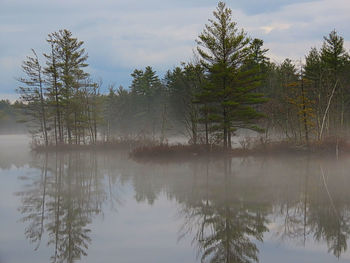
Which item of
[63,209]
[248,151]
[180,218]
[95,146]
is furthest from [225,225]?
[95,146]

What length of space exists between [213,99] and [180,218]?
1695cm

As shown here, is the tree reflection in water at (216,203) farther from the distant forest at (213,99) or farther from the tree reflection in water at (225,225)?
the distant forest at (213,99)

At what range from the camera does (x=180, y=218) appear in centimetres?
854

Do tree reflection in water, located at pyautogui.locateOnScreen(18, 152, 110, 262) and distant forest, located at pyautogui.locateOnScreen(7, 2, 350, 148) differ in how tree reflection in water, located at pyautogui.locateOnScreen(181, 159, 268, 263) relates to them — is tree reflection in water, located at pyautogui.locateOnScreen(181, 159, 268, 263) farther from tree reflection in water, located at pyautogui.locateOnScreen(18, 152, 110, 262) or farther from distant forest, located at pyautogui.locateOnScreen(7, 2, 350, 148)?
distant forest, located at pyautogui.locateOnScreen(7, 2, 350, 148)

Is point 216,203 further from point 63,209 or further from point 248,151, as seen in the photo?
point 248,151

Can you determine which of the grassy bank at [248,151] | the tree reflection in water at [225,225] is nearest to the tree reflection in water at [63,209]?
the tree reflection in water at [225,225]

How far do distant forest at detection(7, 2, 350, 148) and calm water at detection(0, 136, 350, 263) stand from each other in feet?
33.2

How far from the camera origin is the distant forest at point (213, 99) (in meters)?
24.4

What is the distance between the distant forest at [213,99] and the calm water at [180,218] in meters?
10.1

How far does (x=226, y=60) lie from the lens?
2509 cm

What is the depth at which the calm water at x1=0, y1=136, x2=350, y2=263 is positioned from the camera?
627 centimetres

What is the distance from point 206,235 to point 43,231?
3.59 m

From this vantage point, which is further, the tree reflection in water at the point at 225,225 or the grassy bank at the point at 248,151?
the grassy bank at the point at 248,151

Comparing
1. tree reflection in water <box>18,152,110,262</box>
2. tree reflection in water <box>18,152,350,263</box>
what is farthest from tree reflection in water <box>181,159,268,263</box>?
tree reflection in water <box>18,152,110,262</box>
